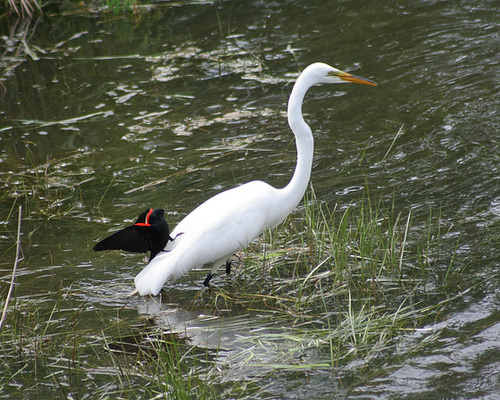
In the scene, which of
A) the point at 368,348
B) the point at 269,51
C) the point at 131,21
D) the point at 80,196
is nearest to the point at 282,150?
the point at 80,196

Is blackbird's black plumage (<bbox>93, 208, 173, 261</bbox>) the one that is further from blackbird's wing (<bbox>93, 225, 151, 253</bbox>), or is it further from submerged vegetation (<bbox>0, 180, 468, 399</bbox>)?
submerged vegetation (<bbox>0, 180, 468, 399</bbox>)

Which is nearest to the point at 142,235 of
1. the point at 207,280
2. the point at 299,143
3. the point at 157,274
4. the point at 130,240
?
the point at 130,240

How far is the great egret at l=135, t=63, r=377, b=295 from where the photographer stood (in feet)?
15.1

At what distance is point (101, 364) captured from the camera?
3832 mm

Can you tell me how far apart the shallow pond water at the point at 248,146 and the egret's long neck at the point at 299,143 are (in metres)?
0.49

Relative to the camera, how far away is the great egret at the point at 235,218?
15.1 feet

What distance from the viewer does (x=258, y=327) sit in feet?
13.3

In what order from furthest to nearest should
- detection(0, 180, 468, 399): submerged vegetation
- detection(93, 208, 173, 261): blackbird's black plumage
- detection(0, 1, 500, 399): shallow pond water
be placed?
1. detection(93, 208, 173, 261): blackbird's black plumage
2. detection(0, 1, 500, 399): shallow pond water
3. detection(0, 180, 468, 399): submerged vegetation

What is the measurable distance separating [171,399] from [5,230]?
3087 mm

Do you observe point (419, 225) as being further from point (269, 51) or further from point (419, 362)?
point (269, 51)

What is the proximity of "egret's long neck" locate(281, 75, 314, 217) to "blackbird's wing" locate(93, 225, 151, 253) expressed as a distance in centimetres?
100

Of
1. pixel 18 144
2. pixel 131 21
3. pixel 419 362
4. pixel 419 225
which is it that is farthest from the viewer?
pixel 131 21

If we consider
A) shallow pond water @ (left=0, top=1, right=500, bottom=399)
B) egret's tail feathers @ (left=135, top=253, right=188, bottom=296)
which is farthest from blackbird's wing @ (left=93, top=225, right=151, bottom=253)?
shallow pond water @ (left=0, top=1, right=500, bottom=399)

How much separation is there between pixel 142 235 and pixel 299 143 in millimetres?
1241
